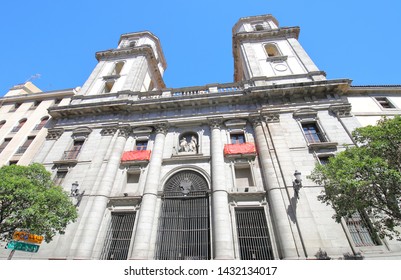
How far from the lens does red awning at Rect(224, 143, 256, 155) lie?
47.5 feet

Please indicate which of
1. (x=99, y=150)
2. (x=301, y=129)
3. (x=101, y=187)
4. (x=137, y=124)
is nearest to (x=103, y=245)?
(x=101, y=187)

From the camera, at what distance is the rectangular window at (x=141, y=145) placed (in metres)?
16.8

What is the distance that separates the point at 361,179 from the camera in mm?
7781

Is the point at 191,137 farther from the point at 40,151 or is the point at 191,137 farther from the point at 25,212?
the point at 40,151

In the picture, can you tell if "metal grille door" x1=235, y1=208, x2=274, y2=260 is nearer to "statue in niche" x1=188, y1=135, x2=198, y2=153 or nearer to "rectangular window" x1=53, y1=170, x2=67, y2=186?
"statue in niche" x1=188, y1=135, x2=198, y2=153

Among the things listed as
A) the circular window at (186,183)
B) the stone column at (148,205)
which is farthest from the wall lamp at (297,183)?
the stone column at (148,205)

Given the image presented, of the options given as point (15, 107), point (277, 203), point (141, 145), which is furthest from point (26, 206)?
point (15, 107)

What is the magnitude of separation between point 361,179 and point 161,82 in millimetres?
29426

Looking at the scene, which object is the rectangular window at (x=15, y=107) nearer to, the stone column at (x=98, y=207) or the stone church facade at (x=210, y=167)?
the stone church facade at (x=210, y=167)

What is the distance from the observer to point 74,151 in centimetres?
1683

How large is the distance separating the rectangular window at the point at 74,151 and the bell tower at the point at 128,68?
672 centimetres

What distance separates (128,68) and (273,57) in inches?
692

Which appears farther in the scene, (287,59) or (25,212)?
(287,59)

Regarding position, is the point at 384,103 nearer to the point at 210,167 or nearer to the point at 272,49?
the point at 272,49
